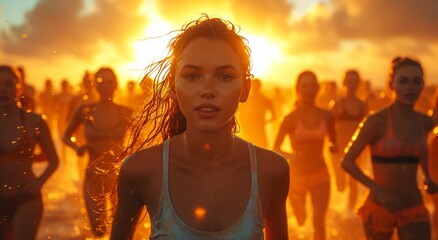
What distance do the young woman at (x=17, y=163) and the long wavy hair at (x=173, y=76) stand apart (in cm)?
208

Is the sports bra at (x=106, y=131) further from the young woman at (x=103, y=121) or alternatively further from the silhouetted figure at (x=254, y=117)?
the silhouetted figure at (x=254, y=117)

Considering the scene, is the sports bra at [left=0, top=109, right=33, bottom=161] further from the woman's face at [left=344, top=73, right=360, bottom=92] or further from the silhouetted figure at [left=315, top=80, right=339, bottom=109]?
the silhouetted figure at [left=315, top=80, right=339, bottom=109]

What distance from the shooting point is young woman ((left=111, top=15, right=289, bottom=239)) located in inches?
101

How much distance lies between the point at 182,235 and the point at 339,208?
846 centimetres

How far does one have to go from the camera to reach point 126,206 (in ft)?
8.98

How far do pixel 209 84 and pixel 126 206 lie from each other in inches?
29.8

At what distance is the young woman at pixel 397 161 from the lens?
16.1 feet

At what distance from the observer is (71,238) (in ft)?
26.0

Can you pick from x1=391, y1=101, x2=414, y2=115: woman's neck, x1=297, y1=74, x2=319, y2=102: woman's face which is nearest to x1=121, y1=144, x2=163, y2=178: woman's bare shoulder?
x1=391, y1=101, x2=414, y2=115: woman's neck

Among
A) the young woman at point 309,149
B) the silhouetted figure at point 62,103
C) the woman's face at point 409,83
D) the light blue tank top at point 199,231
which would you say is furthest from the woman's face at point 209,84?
the silhouetted figure at point 62,103

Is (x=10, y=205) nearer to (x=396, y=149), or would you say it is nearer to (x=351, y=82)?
(x=396, y=149)

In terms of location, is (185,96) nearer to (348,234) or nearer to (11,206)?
(11,206)

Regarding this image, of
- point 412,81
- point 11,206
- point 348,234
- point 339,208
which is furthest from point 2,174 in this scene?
point 339,208

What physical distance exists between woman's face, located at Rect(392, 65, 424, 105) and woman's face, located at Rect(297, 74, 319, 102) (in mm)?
2562
